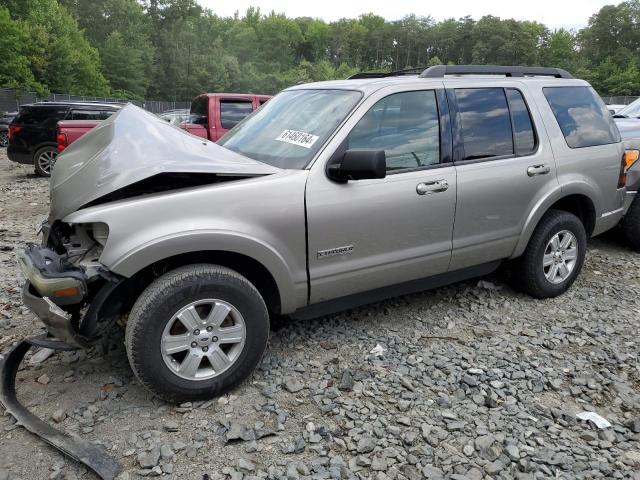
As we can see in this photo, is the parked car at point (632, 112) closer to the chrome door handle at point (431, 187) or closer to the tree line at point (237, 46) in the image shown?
the chrome door handle at point (431, 187)

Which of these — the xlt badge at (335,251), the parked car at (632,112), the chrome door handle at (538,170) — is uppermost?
the parked car at (632,112)

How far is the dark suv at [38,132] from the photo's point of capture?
441 inches

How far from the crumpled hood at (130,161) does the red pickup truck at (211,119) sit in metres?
6.21

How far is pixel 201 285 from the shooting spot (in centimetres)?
283

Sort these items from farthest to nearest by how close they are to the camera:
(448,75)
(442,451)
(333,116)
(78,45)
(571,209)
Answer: (78,45), (571,209), (448,75), (333,116), (442,451)

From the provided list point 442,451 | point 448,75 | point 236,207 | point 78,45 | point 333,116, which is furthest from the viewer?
point 78,45

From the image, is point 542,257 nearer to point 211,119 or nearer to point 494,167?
point 494,167

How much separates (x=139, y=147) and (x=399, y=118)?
1.70 meters

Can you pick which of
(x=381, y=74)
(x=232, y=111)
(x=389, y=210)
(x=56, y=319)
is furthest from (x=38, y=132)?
(x=389, y=210)

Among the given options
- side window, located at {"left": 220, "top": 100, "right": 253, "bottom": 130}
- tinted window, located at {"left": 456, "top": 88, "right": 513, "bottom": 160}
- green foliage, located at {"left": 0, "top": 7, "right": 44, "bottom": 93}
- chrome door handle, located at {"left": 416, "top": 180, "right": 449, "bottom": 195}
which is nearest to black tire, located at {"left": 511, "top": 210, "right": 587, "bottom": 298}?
tinted window, located at {"left": 456, "top": 88, "right": 513, "bottom": 160}

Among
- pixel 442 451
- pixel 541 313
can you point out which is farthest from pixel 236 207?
pixel 541 313

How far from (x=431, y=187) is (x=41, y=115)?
34.5 ft

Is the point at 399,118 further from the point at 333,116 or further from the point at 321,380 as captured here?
the point at 321,380

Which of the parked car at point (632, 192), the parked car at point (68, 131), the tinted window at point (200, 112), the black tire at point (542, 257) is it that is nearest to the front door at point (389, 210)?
the black tire at point (542, 257)
